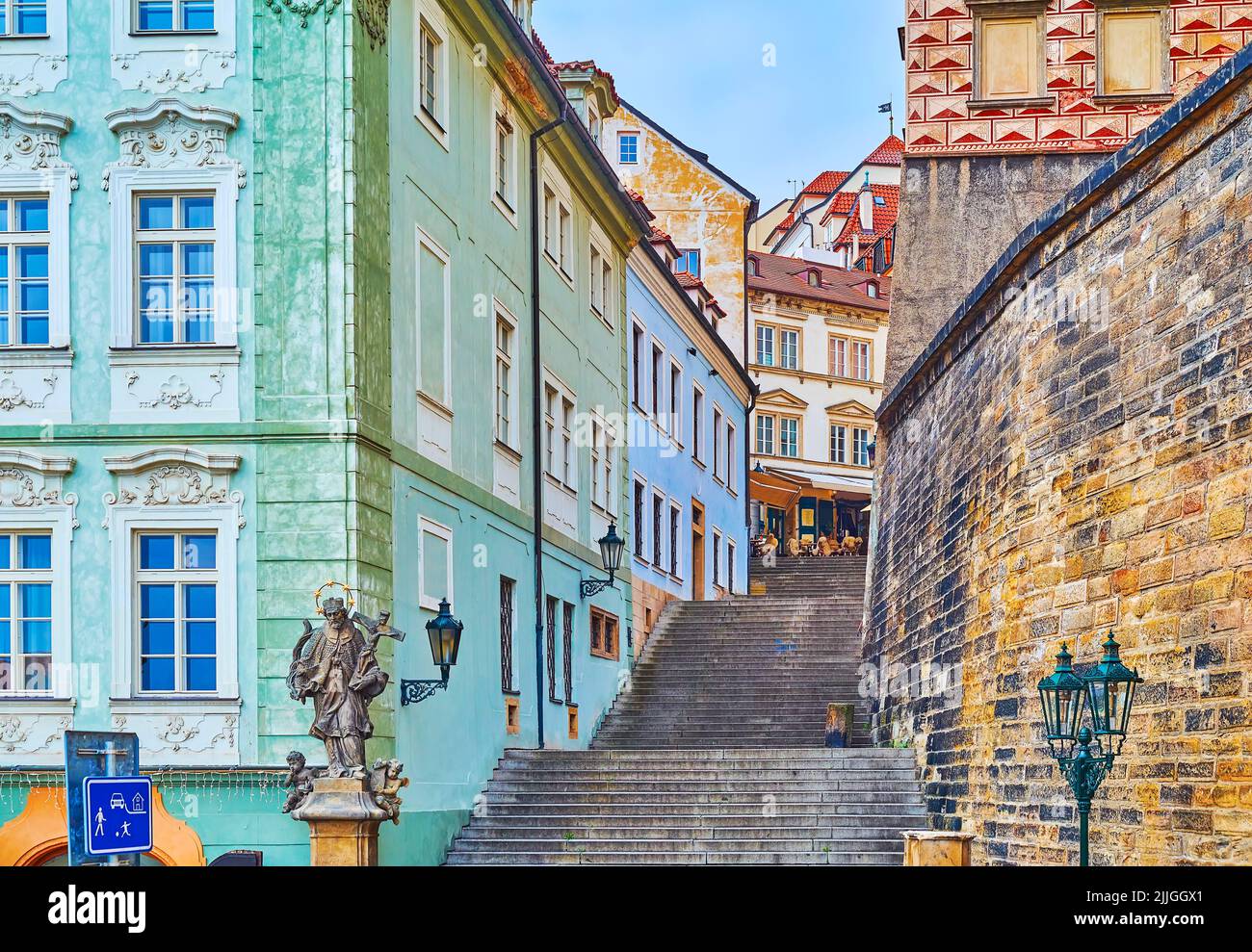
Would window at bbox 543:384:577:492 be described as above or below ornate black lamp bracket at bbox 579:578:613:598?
above

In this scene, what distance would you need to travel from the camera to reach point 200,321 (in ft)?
57.4

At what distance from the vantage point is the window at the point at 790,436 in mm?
60812

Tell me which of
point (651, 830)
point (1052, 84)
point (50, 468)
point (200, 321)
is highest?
point (1052, 84)

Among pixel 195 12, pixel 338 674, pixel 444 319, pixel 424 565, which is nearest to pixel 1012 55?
pixel 444 319

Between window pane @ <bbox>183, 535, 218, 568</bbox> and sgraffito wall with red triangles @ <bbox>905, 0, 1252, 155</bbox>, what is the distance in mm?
12279

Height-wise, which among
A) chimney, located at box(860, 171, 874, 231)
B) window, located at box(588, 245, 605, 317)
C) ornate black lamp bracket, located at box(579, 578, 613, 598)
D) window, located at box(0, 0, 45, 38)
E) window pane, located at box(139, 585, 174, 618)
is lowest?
window pane, located at box(139, 585, 174, 618)

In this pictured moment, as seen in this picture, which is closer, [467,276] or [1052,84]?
[467,276]

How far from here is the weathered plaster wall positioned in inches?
990

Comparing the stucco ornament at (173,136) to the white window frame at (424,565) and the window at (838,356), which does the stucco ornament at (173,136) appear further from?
the window at (838,356)

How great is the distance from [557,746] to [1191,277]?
13.8 metres

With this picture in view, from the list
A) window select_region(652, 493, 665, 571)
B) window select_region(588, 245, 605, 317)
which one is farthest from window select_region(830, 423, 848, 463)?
window select_region(588, 245, 605, 317)

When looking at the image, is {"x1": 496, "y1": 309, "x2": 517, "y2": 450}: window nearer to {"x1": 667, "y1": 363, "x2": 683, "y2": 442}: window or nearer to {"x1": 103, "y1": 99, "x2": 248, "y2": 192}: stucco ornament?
{"x1": 103, "y1": 99, "x2": 248, "y2": 192}: stucco ornament
